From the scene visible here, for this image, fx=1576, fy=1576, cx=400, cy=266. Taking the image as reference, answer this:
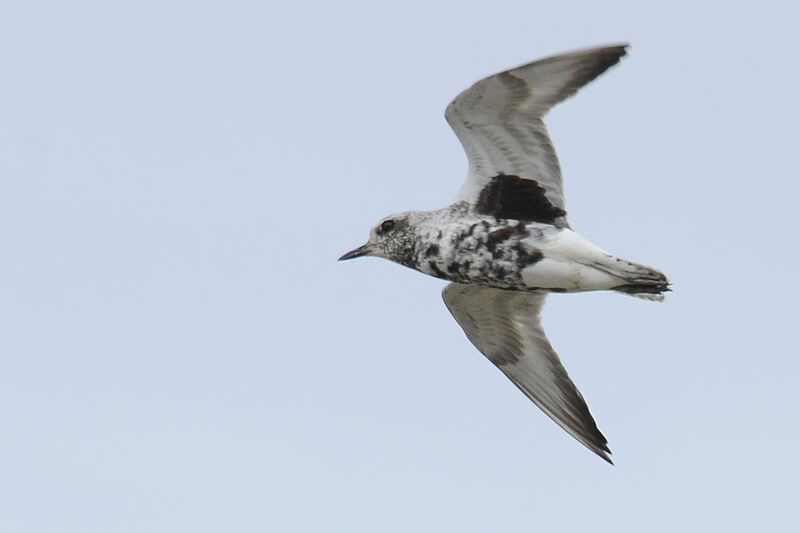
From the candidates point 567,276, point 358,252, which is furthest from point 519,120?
point 358,252

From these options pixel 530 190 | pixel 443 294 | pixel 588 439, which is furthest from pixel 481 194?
pixel 588 439

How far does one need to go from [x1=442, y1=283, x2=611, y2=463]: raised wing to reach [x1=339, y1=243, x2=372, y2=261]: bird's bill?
3.40ft

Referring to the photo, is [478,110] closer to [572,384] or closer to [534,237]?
[534,237]

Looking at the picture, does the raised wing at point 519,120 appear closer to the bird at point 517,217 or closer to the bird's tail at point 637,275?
the bird at point 517,217

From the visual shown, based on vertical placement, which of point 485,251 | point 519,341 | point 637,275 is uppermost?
point 485,251

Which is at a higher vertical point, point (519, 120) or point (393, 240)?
point (519, 120)

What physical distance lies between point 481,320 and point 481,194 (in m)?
2.13

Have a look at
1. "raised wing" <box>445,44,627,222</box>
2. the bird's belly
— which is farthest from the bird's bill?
the bird's belly

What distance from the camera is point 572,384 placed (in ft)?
60.6

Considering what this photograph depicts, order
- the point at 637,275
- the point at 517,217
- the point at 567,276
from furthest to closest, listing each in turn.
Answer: the point at 517,217, the point at 567,276, the point at 637,275

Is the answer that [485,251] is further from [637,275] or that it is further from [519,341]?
[519,341]

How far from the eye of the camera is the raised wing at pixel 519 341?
1844 cm

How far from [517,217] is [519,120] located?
1059 millimetres

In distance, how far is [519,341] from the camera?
18797 millimetres
